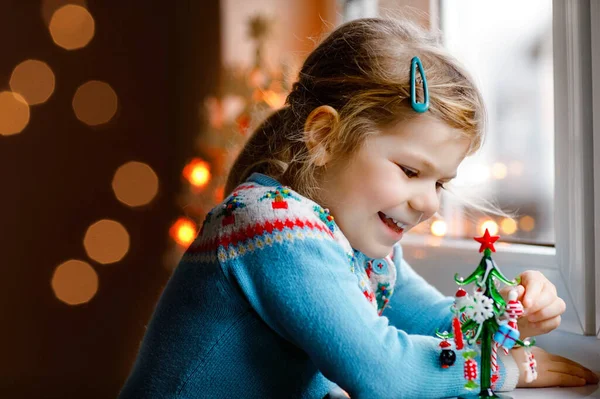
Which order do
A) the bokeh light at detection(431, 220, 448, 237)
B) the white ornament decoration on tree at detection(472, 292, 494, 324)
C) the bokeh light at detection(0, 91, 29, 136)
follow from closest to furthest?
1. the white ornament decoration on tree at detection(472, 292, 494, 324)
2. the bokeh light at detection(431, 220, 448, 237)
3. the bokeh light at detection(0, 91, 29, 136)

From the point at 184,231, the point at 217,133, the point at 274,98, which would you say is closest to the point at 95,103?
the point at 217,133

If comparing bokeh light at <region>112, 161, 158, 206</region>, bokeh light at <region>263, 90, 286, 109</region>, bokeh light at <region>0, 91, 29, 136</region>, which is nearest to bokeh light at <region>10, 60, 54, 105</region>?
bokeh light at <region>0, 91, 29, 136</region>

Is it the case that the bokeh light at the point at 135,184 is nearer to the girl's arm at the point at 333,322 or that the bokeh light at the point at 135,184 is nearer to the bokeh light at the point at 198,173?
the bokeh light at the point at 198,173

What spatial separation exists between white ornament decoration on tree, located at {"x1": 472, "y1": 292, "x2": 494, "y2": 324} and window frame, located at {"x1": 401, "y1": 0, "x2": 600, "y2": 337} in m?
0.29

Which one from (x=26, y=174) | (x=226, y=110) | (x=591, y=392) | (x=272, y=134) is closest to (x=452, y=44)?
(x=272, y=134)

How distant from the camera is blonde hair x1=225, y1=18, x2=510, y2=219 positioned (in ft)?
2.80

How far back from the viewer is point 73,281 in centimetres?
226

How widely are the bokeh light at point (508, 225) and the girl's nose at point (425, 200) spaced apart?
0.47 metres

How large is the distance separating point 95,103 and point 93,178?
9.9 inches

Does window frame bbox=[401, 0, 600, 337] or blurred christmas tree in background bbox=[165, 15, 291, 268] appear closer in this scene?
window frame bbox=[401, 0, 600, 337]

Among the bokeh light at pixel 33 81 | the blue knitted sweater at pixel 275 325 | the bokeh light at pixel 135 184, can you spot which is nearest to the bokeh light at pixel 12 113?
the bokeh light at pixel 33 81

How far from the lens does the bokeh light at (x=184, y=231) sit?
226cm

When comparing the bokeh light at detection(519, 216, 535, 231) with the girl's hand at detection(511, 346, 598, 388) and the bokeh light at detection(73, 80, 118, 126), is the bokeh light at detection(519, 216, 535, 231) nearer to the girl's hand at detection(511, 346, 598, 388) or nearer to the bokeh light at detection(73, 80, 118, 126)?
the girl's hand at detection(511, 346, 598, 388)

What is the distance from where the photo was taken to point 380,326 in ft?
2.41
